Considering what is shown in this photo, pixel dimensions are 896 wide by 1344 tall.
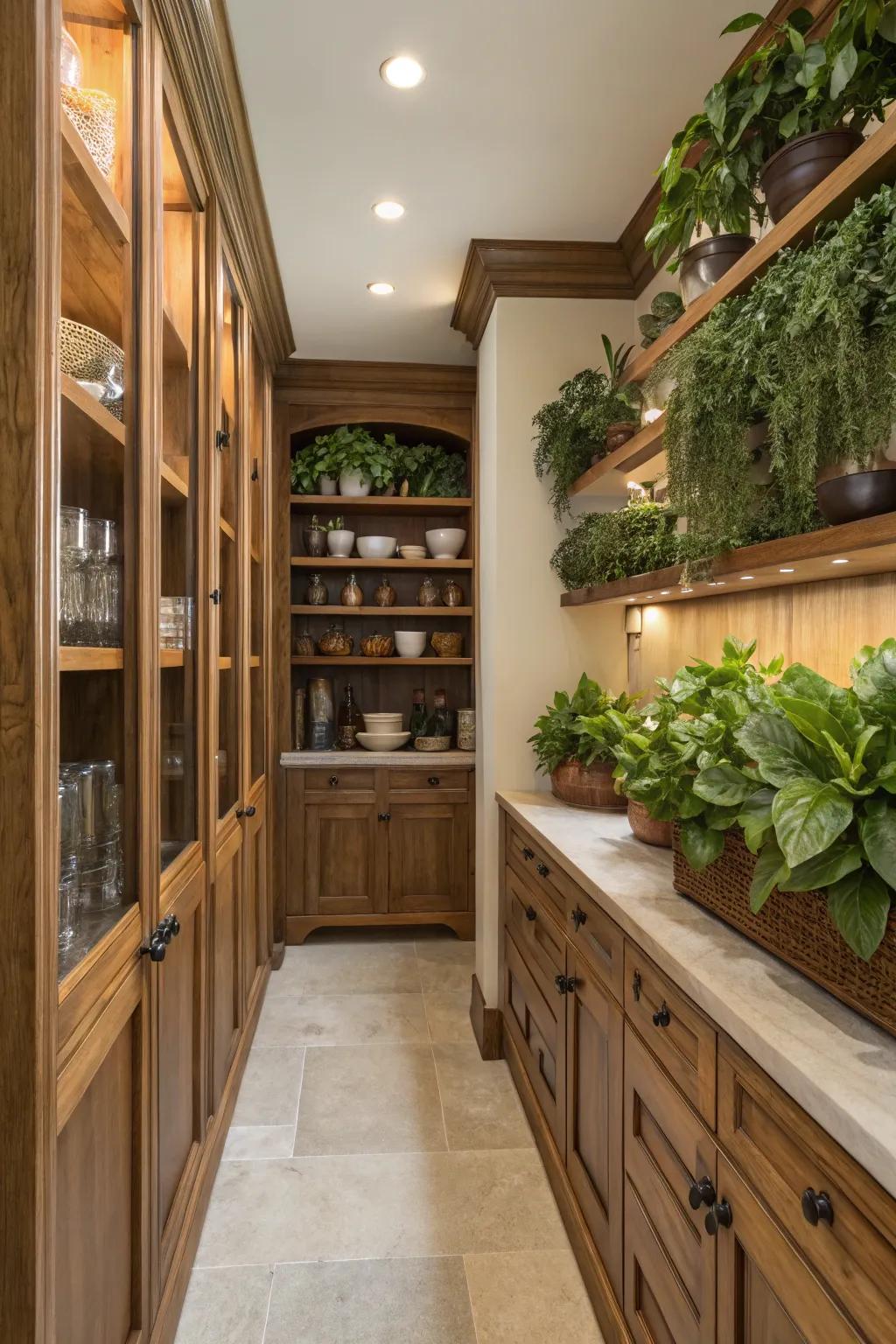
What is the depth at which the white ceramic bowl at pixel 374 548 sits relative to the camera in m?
4.16

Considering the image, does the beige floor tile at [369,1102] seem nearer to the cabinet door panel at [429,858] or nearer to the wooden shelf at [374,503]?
the cabinet door panel at [429,858]

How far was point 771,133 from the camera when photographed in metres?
1.50

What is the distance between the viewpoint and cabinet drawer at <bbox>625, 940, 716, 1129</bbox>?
1.18 m

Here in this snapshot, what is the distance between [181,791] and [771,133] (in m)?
1.72

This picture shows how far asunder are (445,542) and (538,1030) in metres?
2.46

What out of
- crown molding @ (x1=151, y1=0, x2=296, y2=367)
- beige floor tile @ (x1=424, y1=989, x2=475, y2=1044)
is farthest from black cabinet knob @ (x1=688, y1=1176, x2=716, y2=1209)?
crown molding @ (x1=151, y1=0, x2=296, y2=367)

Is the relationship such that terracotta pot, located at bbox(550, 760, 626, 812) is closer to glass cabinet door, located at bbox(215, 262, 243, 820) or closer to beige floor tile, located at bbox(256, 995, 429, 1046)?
glass cabinet door, located at bbox(215, 262, 243, 820)

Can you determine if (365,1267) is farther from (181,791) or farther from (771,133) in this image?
(771,133)

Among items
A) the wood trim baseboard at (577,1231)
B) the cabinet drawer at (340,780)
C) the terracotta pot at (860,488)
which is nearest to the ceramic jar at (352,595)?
the cabinet drawer at (340,780)

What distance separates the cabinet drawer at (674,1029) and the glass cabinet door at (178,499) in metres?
0.93

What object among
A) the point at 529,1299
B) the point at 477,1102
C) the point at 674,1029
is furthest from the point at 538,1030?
the point at 674,1029

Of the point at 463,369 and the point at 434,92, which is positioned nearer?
the point at 434,92

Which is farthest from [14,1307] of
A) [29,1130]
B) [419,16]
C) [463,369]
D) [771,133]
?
[463,369]

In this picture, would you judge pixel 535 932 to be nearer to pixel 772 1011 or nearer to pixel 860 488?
pixel 772 1011
